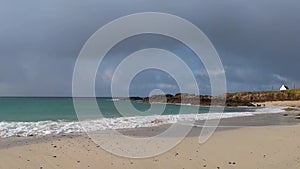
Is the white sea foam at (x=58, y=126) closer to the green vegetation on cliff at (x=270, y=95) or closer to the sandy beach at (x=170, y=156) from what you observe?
the sandy beach at (x=170, y=156)

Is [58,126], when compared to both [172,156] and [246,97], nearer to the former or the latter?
[172,156]

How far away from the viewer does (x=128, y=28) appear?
13.3 meters

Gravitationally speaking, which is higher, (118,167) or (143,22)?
(143,22)

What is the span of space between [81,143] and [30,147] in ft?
5.72

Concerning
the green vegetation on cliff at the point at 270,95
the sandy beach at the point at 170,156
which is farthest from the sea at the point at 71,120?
the green vegetation on cliff at the point at 270,95

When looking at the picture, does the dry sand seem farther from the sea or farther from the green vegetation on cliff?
the green vegetation on cliff

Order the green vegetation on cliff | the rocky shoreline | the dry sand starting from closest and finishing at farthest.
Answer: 1. the dry sand
2. the rocky shoreline
3. the green vegetation on cliff

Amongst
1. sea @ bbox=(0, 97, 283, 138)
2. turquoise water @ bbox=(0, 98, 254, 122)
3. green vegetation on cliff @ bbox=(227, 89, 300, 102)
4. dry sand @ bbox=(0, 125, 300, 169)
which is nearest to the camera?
dry sand @ bbox=(0, 125, 300, 169)

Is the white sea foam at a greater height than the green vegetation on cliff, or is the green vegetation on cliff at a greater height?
the green vegetation on cliff

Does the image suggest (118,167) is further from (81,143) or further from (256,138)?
(256,138)

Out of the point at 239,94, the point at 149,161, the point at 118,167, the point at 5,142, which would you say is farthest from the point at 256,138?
the point at 239,94

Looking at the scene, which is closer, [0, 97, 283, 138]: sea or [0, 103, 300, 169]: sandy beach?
[0, 103, 300, 169]: sandy beach

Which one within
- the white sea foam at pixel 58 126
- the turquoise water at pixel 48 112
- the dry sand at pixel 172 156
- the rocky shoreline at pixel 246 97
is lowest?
the dry sand at pixel 172 156

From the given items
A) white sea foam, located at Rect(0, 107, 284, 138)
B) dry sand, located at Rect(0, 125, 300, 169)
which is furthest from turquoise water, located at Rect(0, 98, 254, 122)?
dry sand, located at Rect(0, 125, 300, 169)
